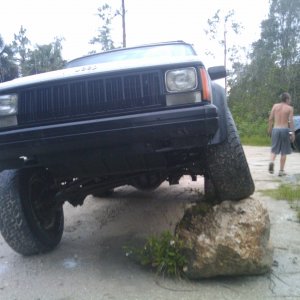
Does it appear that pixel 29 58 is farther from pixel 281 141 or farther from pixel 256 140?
pixel 281 141

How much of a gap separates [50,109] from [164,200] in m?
2.65

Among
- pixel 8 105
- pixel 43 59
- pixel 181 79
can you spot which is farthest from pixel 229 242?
pixel 43 59

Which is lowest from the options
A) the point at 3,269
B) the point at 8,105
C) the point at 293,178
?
the point at 293,178

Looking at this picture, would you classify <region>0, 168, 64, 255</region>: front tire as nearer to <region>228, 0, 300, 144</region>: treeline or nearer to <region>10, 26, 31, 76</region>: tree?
<region>228, 0, 300, 144</region>: treeline

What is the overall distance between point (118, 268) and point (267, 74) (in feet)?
78.4

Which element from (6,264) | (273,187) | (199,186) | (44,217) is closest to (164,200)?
(199,186)

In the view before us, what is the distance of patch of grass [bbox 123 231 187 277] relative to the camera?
97.0 inches

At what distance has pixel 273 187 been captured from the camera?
5.08 metres

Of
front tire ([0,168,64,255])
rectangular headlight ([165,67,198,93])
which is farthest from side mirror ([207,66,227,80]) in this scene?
front tire ([0,168,64,255])

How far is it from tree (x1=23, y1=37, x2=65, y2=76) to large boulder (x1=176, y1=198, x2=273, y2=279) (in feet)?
122

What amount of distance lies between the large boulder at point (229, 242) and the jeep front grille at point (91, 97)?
0.91 meters

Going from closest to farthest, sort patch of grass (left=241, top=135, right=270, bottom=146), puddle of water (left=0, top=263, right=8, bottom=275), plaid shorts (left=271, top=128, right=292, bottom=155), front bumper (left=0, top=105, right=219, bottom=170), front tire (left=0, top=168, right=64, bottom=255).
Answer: front bumper (left=0, top=105, right=219, bottom=170), puddle of water (left=0, top=263, right=8, bottom=275), front tire (left=0, top=168, right=64, bottom=255), plaid shorts (left=271, top=128, right=292, bottom=155), patch of grass (left=241, top=135, right=270, bottom=146)

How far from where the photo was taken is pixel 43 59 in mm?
40031

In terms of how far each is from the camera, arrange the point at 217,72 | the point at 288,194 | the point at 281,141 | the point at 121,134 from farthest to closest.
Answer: the point at 281,141
the point at 288,194
the point at 217,72
the point at 121,134
